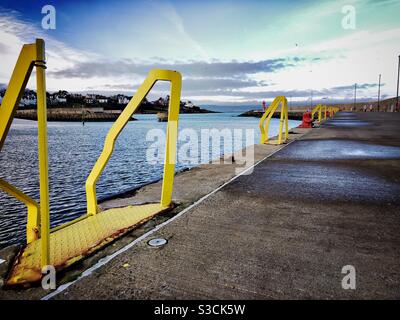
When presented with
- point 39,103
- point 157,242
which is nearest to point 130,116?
point 39,103

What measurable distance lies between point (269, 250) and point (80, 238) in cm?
245

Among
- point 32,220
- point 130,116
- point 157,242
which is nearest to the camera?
point 157,242

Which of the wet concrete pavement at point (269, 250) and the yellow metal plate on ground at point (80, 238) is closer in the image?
the wet concrete pavement at point (269, 250)

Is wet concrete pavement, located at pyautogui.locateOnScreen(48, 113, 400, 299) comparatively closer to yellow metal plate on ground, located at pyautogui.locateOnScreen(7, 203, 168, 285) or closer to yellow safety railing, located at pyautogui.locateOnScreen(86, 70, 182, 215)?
yellow metal plate on ground, located at pyautogui.locateOnScreen(7, 203, 168, 285)

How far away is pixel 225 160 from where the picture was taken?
975cm

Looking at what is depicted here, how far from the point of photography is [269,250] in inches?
125

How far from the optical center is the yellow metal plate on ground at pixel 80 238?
110 inches

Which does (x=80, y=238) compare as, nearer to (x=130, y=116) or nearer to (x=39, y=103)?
(x=39, y=103)

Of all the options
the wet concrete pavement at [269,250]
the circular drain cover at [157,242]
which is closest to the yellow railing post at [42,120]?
the wet concrete pavement at [269,250]

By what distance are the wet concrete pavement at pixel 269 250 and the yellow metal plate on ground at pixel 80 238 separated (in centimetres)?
46

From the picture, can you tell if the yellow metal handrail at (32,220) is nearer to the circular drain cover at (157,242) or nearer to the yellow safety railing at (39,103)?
the yellow safety railing at (39,103)
